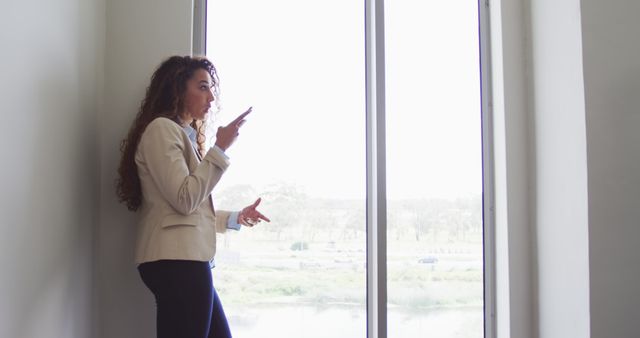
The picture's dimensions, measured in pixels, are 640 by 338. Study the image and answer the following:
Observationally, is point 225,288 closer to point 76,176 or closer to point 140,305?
point 140,305

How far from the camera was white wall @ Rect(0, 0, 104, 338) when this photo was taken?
1176 millimetres

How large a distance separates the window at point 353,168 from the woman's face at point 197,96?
399 millimetres

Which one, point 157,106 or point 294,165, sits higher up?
point 157,106

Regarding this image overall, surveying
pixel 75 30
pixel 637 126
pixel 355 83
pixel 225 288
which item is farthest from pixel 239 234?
pixel 637 126

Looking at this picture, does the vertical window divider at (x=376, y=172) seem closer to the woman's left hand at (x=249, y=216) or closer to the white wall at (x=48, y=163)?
the woman's left hand at (x=249, y=216)

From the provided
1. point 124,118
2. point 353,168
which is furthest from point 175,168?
point 353,168

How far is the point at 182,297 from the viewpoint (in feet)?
4.64

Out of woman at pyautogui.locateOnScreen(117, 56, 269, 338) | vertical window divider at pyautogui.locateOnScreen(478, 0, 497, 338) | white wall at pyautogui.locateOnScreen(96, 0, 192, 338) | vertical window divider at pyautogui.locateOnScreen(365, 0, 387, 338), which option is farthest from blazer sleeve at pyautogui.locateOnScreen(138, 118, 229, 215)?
vertical window divider at pyautogui.locateOnScreen(478, 0, 497, 338)

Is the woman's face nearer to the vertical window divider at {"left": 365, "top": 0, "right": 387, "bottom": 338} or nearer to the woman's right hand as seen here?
the woman's right hand

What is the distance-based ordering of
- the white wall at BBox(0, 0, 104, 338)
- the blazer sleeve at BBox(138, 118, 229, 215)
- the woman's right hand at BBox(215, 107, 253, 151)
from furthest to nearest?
the woman's right hand at BBox(215, 107, 253, 151) → the blazer sleeve at BBox(138, 118, 229, 215) → the white wall at BBox(0, 0, 104, 338)

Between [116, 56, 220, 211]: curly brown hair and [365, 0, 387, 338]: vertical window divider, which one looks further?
[365, 0, 387, 338]: vertical window divider

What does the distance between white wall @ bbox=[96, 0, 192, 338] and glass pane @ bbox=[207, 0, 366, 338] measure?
0.66 feet

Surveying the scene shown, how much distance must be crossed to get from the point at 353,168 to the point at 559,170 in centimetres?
87

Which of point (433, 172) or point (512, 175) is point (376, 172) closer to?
point (433, 172)
